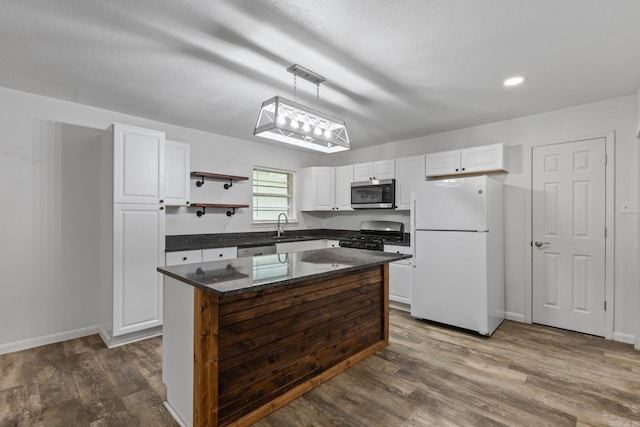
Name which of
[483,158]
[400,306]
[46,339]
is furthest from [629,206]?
[46,339]

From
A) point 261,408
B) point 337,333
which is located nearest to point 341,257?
point 337,333

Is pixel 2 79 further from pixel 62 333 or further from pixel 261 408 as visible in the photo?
pixel 261 408

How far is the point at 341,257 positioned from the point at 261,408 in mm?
1244

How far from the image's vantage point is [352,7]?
1753mm

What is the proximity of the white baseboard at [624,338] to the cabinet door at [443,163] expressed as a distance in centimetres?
229

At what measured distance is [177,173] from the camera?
12.1ft

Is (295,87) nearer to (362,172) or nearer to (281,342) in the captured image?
(281,342)

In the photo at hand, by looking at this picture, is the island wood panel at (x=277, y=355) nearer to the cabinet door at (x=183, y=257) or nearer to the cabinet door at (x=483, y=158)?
the cabinet door at (x=183, y=257)

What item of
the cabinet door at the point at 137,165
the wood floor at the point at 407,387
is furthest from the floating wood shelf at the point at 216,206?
the wood floor at the point at 407,387

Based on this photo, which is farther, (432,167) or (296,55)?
(432,167)

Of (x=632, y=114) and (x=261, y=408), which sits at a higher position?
(x=632, y=114)

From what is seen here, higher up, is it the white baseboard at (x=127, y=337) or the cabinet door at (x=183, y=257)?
the cabinet door at (x=183, y=257)

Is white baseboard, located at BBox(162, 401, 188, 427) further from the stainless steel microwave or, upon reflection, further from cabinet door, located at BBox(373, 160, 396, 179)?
cabinet door, located at BBox(373, 160, 396, 179)

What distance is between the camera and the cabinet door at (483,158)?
3656 millimetres
